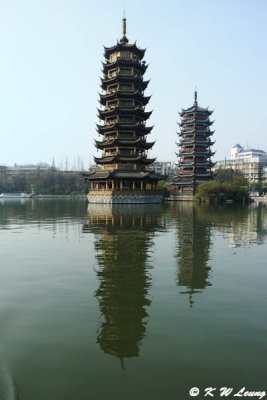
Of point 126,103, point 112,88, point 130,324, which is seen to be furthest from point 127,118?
point 130,324

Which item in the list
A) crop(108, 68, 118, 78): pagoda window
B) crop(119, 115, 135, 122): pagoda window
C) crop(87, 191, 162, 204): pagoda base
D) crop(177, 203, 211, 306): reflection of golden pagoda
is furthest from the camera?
crop(108, 68, 118, 78): pagoda window

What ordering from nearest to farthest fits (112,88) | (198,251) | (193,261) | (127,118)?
(193,261) → (198,251) → (127,118) → (112,88)

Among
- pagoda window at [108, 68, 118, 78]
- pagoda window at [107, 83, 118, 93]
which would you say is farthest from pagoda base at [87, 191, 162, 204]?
pagoda window at [108, 68, 118, 78]

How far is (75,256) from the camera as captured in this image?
49.0 ft

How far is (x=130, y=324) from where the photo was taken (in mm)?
7480

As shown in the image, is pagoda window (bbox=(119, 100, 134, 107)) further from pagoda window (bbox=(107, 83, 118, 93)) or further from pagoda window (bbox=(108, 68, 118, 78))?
pagoda window (bbox=(108, 68, 118, 78))

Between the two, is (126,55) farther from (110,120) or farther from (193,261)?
(193,261)

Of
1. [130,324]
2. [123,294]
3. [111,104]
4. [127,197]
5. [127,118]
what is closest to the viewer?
[130,324]

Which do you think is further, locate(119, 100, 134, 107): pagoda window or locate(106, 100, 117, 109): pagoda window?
locate(106, 100, 117, 109): pagoda window

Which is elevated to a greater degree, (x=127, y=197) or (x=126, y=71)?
(x=126, y=71)

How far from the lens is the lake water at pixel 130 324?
17.4 ft

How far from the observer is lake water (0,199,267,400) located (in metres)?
5.31

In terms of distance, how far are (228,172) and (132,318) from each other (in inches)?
4378

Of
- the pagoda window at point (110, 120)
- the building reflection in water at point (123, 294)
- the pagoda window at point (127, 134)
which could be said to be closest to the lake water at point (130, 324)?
the building reflection in water at point (123, 294)
